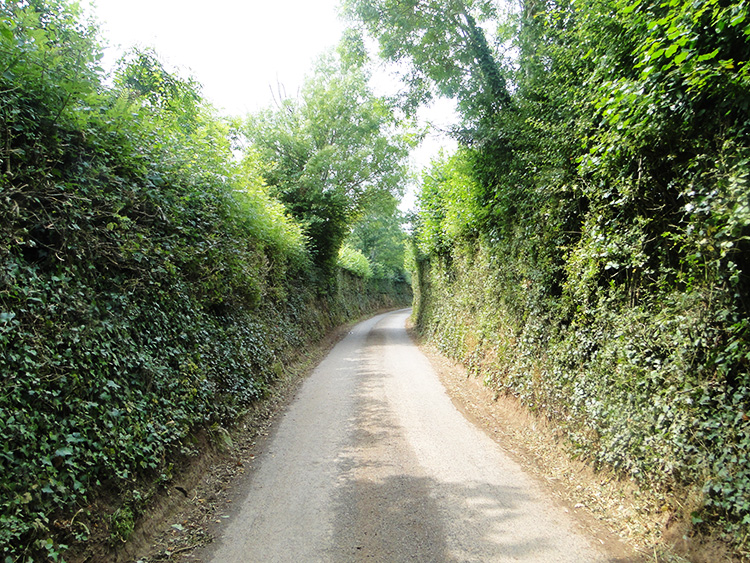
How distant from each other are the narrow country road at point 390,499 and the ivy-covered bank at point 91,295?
47.5 inches

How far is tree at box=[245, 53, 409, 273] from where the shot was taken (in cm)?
1842

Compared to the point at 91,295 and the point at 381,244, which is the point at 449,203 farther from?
the point at 381,244

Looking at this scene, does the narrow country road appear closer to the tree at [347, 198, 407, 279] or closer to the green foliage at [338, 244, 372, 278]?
the green foliage at [338, 244, 372, 278]

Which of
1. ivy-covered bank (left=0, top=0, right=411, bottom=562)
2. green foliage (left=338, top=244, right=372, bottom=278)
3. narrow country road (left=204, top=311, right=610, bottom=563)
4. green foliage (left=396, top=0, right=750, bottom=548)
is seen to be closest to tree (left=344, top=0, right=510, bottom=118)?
green foliage (left=396, top=0, right=750, bottom=548)

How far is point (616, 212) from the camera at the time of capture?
4.83 m

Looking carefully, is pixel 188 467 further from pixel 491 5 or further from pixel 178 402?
pixel 491 5

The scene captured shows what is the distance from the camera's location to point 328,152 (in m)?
18.5

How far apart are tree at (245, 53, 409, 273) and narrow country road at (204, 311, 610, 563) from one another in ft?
38.4

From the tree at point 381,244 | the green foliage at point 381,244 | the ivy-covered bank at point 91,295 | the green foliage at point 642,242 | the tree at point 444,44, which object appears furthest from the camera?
the tree at point 381,244

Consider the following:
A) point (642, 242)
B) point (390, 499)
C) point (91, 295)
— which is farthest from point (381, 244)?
point (91, 295)

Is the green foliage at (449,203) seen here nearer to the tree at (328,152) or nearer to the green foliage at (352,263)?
the tree at (328,152)

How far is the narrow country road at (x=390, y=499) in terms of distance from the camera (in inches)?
145

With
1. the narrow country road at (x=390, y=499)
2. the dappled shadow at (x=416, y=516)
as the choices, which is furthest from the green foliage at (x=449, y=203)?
the dappled shadow at (x=416, y=516)

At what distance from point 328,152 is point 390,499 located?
54.6ft
